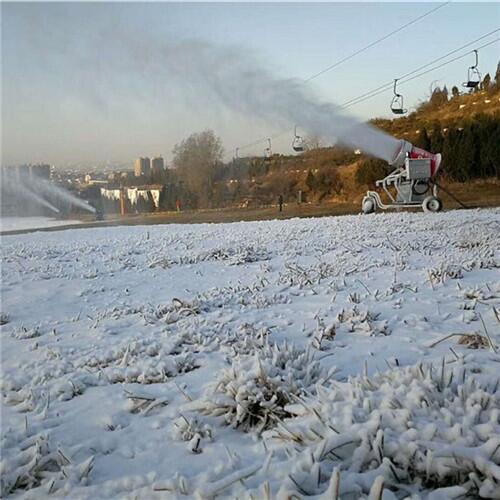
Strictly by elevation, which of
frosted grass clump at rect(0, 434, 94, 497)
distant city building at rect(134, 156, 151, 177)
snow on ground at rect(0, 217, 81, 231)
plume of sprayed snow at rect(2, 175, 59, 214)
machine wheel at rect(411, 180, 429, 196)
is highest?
distant city building at rect(134, 156, 151, 177)

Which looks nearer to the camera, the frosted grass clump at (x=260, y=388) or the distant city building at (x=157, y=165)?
the frosted grass clump at (x=260, y=388)

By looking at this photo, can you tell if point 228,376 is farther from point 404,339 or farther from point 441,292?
point 441,292

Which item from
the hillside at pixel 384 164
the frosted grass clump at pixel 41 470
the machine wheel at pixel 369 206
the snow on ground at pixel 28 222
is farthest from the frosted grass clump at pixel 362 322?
the hillside at pixel 384 164

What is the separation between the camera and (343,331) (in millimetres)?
3297

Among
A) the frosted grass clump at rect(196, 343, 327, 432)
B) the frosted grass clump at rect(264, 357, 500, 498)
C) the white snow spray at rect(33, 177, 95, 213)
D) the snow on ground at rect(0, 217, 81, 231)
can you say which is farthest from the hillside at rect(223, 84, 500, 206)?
the frosted grass clump at rect(264, 357, 500, 498)

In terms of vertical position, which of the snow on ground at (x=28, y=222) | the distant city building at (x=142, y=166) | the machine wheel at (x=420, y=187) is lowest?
the snow on ground at (x=28, y=222)

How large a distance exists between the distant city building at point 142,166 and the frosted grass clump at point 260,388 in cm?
2033

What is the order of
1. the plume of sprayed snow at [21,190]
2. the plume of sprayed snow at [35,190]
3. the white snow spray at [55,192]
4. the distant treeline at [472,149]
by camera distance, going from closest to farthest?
the plume of sprayed snow at [21,190] < the plume of sprayed snow at [35,190] < the white snow spray at [55,192] < the distant treeline at [472,149]

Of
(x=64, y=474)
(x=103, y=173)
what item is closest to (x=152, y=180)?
(x=103, y=173)

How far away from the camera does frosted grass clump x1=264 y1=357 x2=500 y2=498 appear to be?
4.93ft

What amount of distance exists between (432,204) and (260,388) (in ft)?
38.7

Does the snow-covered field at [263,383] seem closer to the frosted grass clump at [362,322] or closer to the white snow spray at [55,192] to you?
the frosted grass clump at [362,322]

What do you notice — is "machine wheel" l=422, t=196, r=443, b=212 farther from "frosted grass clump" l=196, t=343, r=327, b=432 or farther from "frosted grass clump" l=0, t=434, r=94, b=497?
"frosted grass clump" l=0, t=434, r=94, b=497

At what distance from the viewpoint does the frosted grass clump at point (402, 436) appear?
1.50 m
